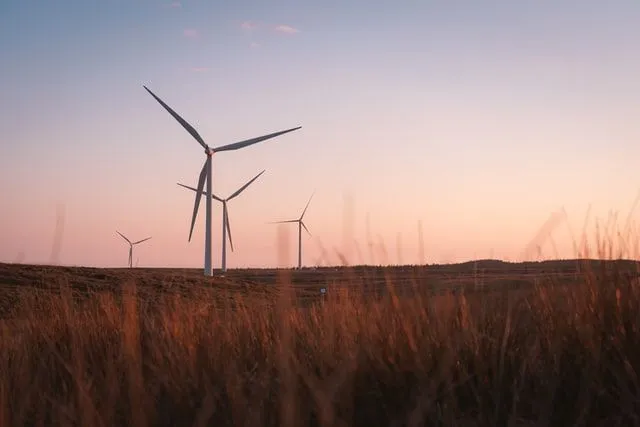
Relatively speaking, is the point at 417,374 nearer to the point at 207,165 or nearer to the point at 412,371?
the point at 412,371

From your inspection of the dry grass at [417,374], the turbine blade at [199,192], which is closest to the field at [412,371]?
the dry grass at [417,374]

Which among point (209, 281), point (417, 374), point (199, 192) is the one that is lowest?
point (417, 374)

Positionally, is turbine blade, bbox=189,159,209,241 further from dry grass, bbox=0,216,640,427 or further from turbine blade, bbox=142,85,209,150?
dry grass, bbox=0,216,640,427

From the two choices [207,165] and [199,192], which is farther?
[207,165]

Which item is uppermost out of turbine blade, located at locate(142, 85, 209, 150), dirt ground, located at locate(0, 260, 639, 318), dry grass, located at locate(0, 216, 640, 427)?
turbine blade, located at locate(142, 85, 209, 150)

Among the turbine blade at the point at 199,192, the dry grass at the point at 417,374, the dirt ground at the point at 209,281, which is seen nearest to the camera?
the dry grass at the point at 417,374

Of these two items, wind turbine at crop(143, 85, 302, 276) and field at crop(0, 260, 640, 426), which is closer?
field at crop(0, 260, 640, 426)

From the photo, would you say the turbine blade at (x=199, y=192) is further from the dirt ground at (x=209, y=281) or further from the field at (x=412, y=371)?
the field at (x=412, y=371)

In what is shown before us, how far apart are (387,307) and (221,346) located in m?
2.18

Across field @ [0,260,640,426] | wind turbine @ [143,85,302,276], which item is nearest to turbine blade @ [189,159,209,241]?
wind turbine @ [143,85,302,276]

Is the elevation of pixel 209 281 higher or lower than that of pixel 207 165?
lower

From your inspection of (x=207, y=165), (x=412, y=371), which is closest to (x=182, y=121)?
(x=207, y=165)

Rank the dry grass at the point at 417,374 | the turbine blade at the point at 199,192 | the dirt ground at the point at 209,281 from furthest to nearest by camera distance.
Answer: the turbine blade at the point at 199,192, the dirt ground at the point at 209,281, the dry grass at the point at 417,374

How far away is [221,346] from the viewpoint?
909 cm
